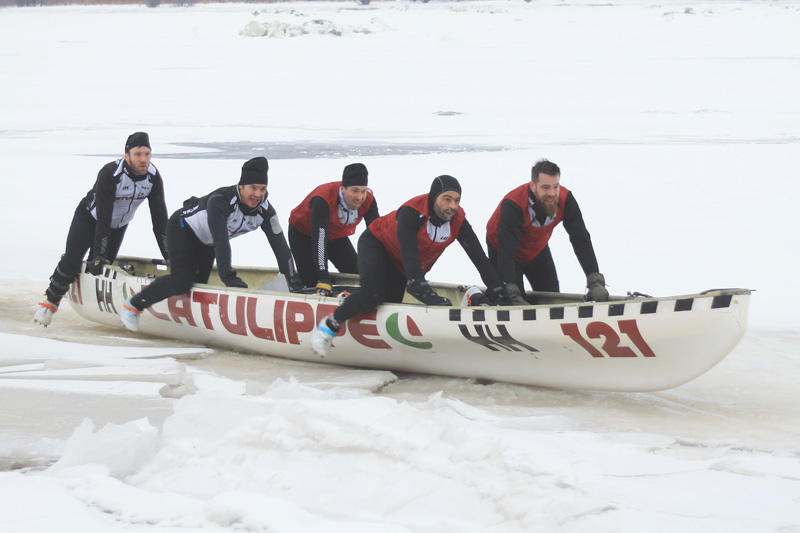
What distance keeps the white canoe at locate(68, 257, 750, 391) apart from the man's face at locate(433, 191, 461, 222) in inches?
22.3

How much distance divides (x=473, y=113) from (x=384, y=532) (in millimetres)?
17323

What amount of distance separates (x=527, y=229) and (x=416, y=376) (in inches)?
46.3

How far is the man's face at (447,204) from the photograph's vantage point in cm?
550

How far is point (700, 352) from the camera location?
4.92 meters

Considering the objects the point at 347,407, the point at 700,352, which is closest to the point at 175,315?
the point at 347,407

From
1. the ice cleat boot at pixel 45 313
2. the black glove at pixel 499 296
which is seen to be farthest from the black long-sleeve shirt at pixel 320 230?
the ice cleat boot at pixel 45 313

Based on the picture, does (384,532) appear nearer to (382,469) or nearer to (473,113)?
(382,469)

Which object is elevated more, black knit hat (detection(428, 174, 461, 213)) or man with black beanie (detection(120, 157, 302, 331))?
black knit hat (detection(428, 174, 461, 213))

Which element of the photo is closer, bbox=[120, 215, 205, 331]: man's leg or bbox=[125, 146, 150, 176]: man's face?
bbox=[120, 215, 205, 331]: man's leg

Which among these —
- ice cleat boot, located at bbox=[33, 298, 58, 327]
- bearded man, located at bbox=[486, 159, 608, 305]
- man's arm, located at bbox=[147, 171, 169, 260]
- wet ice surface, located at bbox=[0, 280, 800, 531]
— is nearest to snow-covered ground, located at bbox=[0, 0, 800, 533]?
wet ice surface, located at bbox=[0, 280, 800, 531]

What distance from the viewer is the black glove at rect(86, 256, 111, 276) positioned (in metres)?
7.22

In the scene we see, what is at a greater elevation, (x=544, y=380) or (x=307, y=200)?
(x=307, y=200)

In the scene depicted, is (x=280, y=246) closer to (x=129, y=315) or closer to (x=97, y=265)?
(x=129, y=315)

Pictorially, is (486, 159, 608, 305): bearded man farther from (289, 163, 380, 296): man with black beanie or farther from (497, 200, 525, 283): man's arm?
(289, 163, 380, 296): man with black beanie
